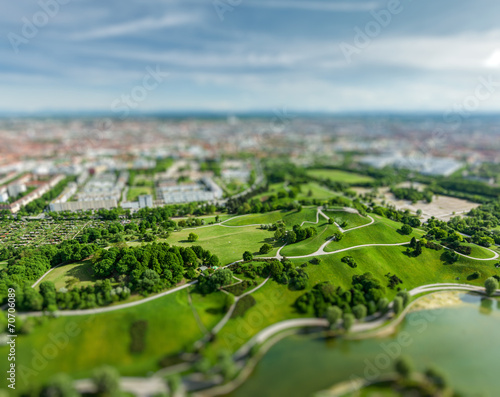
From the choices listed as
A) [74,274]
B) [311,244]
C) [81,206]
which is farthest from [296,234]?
[81,206]

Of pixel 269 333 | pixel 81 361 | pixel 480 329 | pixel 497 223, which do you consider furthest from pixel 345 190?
pixel 81 361

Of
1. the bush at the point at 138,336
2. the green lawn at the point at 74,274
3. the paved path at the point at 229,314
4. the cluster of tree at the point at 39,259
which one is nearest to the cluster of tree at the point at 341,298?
the paved path at the point at 229,314

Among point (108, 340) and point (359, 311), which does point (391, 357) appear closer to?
point (359, 311)

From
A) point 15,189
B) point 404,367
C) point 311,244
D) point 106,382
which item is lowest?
point 404,367

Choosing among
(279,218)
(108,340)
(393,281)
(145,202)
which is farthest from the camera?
(145,202)

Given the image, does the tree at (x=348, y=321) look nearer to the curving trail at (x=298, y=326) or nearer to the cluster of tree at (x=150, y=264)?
the curving trail at (x=298, y=326)

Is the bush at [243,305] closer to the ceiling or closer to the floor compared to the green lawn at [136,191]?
closer to the floor
